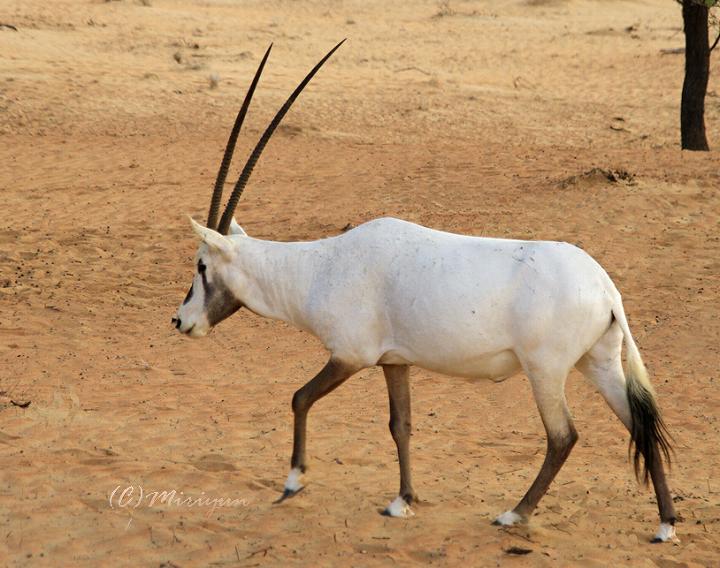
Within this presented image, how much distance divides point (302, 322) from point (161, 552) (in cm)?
147

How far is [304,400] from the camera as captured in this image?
6.07 metres

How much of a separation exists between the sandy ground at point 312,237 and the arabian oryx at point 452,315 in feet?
1.84

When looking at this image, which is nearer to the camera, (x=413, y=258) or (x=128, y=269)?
(x=413, y=258)

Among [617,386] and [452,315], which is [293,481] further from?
[617,386]

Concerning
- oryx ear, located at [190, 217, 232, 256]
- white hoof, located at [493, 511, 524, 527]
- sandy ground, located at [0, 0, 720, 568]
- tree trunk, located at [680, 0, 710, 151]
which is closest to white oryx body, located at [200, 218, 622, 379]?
oryx ear, located at [190, 217, 232, 256]

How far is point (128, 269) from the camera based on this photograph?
1163cm

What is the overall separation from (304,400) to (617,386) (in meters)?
1.59

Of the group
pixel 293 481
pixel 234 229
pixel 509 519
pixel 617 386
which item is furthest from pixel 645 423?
pixel 234 229

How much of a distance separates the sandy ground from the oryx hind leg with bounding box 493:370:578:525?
0.13 meters

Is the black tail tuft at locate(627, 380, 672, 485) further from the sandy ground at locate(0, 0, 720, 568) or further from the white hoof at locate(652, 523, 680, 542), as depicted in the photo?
the sandy ground at locate(0, 0, 720, 568)

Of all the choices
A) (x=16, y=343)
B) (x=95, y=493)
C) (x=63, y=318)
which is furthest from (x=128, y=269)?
(x=95, y=493)

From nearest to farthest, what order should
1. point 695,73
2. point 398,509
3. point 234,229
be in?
point 398,509
point 234,229
point 695,73

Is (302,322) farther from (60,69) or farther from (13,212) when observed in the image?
(60,69)

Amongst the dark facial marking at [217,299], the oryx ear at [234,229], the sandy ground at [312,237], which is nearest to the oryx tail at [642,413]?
the sandy ground at [312,237]
